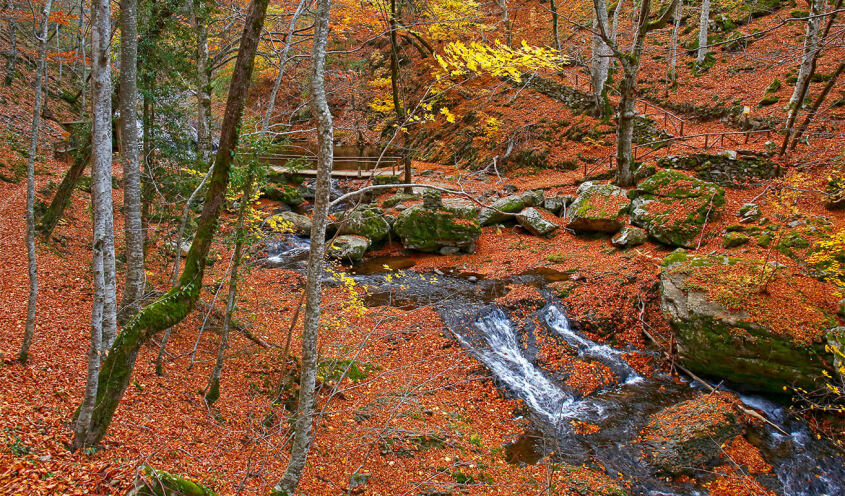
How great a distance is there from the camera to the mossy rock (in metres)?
3.69

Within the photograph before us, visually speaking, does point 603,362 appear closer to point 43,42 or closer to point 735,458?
point 735,458

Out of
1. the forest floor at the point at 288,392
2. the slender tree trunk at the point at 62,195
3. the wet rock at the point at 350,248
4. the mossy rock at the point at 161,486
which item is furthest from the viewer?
the wet rock at the point at 350,248

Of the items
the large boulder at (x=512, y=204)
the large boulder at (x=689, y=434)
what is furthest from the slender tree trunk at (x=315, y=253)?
the large boulder at (x=512, y=204)

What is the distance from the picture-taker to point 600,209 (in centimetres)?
1445

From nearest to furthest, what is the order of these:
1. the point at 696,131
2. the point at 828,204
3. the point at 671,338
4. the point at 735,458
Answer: the point at 735,458, the point at 671,338, the point at 828,204, the point at 696,131

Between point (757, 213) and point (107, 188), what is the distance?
49.2ft

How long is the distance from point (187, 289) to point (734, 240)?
42.5ft

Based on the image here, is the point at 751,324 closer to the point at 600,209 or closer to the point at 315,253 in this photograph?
the point at 600,209

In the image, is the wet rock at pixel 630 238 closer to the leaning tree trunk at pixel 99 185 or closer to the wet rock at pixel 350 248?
the wet rock at pixel 350 248

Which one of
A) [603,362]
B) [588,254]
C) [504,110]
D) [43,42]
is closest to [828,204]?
[588,254]

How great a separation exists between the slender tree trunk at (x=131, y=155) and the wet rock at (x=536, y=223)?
12.3 meters

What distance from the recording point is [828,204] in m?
11.0

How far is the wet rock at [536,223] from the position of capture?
15.4m

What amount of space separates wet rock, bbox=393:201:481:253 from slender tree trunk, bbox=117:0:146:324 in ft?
32.5
